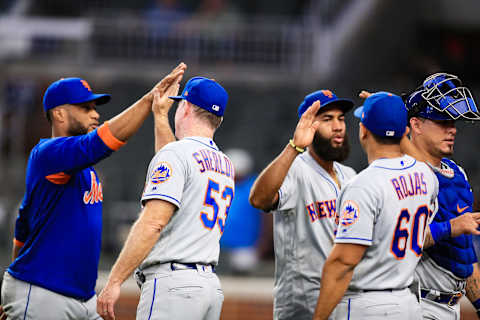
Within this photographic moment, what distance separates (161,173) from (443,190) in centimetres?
165

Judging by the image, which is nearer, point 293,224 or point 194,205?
point 194,205

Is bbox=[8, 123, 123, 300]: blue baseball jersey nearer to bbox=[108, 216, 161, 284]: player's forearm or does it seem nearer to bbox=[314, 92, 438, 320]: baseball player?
bbox=[108, 216, 161, 284]: player's forearm

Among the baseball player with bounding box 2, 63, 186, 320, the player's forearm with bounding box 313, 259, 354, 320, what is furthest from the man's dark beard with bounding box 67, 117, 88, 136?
the player's forearm with bounding box 313, 259, 354, 320

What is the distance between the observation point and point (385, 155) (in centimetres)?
378

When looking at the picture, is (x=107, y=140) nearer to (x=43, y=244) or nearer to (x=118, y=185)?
(x=43, y=244)

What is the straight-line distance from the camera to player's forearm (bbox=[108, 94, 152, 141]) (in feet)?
12.5

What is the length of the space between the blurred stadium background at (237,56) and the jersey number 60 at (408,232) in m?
8.03

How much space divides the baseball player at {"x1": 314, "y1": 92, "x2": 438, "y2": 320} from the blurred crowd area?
794 cm

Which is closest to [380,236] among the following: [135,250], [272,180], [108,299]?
[272,180]

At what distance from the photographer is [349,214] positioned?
142 inches

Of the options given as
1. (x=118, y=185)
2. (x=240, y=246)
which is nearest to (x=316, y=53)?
→ (x=118, y=185)

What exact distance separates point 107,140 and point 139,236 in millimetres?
602

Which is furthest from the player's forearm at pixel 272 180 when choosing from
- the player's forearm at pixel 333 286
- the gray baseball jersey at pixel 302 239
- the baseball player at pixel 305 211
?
the player's forearm at pixel 333 286

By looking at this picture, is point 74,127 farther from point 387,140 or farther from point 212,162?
point 387,140
